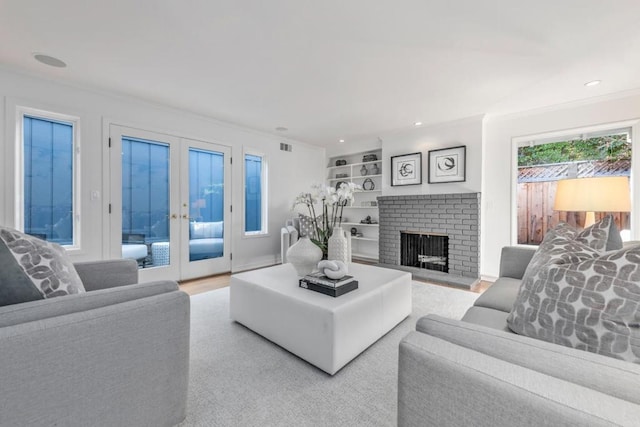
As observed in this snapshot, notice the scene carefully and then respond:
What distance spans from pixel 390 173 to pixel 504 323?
11.9 ft

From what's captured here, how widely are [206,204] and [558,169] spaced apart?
482cm

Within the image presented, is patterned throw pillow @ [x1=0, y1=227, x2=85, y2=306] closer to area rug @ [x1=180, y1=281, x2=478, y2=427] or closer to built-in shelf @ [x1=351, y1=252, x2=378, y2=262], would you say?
area rug @ [x1=180, y1=281, x2=478, y2=427]

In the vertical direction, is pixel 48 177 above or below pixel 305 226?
above

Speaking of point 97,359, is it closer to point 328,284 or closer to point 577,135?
point 328,284

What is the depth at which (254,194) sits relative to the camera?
4676 mm

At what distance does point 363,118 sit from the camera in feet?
12.9

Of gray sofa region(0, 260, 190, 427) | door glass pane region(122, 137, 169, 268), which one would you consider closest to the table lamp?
gray sofa region(0, 260, 190, 427)

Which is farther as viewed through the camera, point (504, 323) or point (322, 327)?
point (322, 327)

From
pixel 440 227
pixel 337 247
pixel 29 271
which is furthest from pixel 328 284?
pixel 440 227

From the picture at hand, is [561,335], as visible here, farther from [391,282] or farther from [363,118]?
[363,118]

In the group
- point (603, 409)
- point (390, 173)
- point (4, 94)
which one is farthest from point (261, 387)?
point (390, 173)

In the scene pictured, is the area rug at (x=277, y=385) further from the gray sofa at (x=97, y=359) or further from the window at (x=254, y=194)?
the window at (x=254, y=194)

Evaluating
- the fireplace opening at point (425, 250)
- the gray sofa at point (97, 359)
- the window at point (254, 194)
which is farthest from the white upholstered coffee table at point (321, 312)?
the window at point (254, 194)

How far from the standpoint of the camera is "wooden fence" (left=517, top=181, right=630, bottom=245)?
3.59 meters
